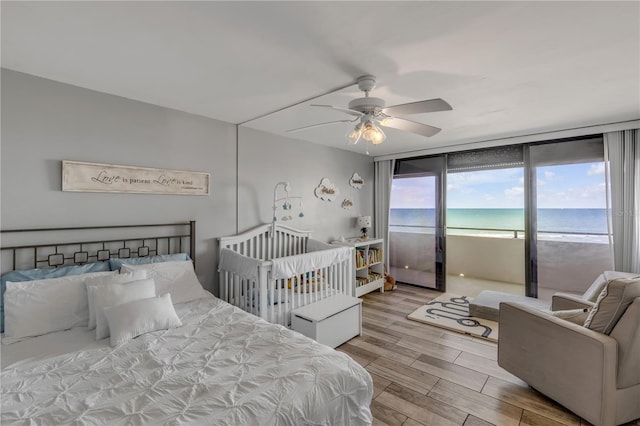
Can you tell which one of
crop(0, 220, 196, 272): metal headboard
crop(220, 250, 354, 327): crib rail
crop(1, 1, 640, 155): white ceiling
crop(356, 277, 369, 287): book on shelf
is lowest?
crop(356, 277, 369, 287): book on shelf

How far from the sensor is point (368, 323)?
3.48 metres

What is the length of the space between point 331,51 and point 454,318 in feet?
11.0

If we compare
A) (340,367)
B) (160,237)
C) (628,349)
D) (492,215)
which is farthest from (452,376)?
(492,215)

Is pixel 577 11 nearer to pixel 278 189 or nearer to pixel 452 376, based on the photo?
pixel 452 376

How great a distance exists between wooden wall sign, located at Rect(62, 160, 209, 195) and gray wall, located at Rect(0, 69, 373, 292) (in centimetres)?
6

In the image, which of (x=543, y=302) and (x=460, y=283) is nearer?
(x=543, y=302)

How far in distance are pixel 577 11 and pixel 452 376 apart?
8.49 feet

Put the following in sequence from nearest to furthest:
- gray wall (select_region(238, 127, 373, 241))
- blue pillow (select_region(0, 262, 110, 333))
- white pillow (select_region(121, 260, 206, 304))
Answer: blue pillow (select_region(0, 262, 110, 333))
white pillow (select_region(121, 260, 206, 304))
gray wall (select_region(238, 127, 373, 241))

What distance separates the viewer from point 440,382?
91.6 inches

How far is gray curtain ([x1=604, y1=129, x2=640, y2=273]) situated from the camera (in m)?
3.23

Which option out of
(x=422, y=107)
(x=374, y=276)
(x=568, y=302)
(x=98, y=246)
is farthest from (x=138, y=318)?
(x=374, y=276)

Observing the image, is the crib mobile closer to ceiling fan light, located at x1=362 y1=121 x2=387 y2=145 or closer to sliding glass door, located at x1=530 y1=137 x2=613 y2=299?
ceiling fan light, located at x1=362 y1=121 x2=387 y2=145

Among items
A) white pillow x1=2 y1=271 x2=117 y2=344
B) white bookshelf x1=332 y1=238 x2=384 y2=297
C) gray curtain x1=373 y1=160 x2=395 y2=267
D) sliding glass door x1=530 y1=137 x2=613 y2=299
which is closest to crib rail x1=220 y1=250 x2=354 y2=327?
white bookshelf x1=332 y1=238 x2=384 y2=297

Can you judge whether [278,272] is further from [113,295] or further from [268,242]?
[113,295]
